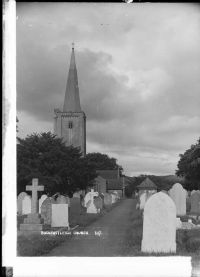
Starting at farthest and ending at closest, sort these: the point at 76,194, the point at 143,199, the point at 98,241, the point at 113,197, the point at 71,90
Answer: the point at 76,194
the point at 113,197
the point at 143,199
the point at 71,90
the point at 98,241

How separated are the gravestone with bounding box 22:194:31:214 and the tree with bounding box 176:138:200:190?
3201mm

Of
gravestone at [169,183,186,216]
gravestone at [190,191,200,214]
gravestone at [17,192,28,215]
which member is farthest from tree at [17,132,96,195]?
gravestone at [190,191,200,214]

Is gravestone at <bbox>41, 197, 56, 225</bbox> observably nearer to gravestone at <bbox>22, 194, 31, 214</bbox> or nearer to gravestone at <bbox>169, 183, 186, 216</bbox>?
gravestone at <bbox>22, 194, 31, 214</bbox>

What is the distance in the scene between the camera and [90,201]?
39.2ft

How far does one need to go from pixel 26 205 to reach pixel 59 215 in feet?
3.28

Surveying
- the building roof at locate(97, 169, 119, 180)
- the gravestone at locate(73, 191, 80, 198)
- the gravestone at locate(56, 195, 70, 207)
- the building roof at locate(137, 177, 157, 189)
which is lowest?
the gravestone at locate(56, 195, 70, 207)

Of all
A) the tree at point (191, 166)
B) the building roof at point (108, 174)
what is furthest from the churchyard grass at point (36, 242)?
the tree at point (191, 166)

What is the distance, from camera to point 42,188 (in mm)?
10117

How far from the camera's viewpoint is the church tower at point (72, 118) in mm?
9164

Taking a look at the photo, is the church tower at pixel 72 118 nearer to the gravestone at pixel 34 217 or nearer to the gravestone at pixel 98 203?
the gravestone at pixel 34 217

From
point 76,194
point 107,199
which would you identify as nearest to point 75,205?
point 76,194

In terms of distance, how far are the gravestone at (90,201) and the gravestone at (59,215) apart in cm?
71

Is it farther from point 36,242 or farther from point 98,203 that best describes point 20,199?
point 98,203

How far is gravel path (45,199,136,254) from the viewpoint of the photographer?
8.62 metres
